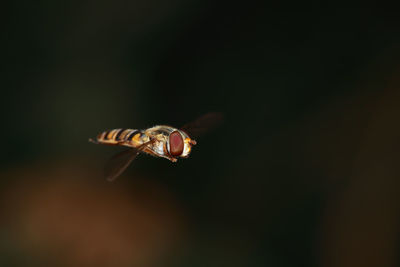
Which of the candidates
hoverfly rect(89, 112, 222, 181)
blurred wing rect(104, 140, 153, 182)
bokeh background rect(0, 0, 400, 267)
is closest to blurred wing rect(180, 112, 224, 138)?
hoverfly rect(89, 112, 222, 181)

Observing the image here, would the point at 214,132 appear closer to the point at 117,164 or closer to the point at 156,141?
the point at 156,141

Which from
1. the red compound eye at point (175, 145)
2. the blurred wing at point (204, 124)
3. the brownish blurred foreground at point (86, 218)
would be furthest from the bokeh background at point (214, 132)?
the red compound eye at point (175, 145)

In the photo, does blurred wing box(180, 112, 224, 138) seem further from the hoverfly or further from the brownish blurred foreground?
the brownish blurred foreground

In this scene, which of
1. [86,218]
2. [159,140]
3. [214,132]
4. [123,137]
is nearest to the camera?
[159,140]


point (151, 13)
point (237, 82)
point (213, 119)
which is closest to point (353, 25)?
point (237, 82)

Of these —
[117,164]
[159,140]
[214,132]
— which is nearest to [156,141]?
[159,140]

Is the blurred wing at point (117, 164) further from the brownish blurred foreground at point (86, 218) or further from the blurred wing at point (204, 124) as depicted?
the brownish blurred foreground at point (86, 218)
